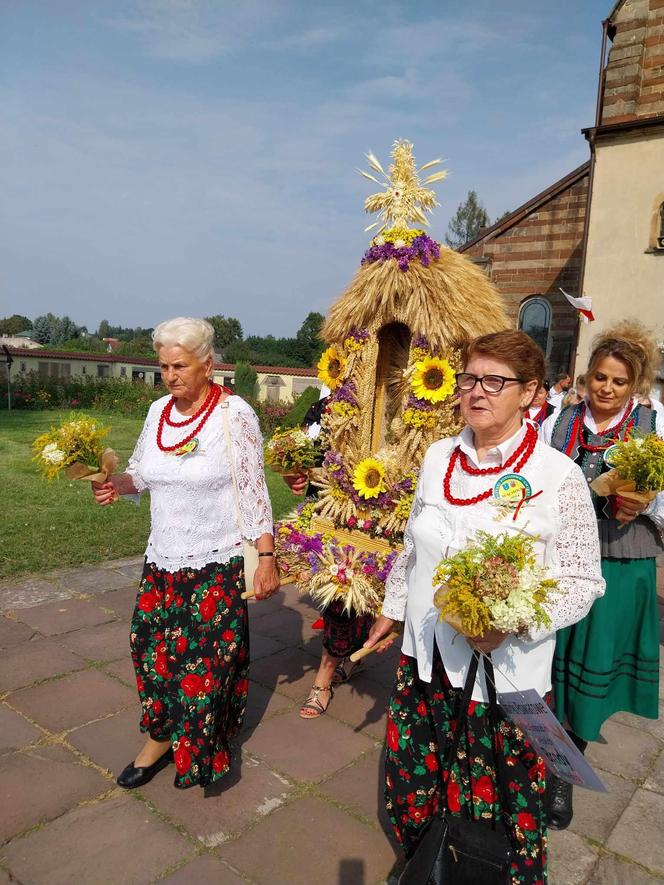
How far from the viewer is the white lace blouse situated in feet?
9.65

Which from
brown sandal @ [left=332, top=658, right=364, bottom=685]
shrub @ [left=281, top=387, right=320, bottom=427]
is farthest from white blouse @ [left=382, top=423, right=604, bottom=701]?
shrub @ [left=281, top=387, right=320, bottom=427]

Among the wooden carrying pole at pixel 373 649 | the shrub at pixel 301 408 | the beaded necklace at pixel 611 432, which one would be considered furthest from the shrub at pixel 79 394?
the wooden carrying pole at pixel 373 649

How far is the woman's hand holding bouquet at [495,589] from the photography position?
1866mm

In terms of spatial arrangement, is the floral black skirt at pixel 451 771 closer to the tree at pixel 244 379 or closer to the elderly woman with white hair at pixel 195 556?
the elderly woman with white hair at pixel 195 556

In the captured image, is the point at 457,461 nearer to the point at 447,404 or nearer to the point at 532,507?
the point at 532,507

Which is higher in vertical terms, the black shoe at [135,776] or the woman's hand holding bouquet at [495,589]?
the woman's hand holding bouquet at [495,589]

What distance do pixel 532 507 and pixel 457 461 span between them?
0.34 meters

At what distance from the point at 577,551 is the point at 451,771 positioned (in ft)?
2.92

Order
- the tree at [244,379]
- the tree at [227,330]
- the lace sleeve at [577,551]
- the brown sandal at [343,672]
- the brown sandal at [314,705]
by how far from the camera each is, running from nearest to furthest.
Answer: the lace sleeve at [577,551], the brown sandal at [314,705], the brown sandal at [343,672], the tree at [244,379], the tree at [227,330]

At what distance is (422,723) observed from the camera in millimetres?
2359

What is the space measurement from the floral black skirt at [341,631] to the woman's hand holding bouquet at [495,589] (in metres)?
1.99

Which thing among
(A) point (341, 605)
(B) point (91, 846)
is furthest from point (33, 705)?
(A) point (341, 605)

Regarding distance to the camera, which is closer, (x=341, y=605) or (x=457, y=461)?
(x=457, y=461)

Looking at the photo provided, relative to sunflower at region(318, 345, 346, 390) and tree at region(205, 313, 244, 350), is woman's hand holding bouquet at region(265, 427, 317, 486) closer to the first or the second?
sunflower at region(318, 345, 346, 390)
